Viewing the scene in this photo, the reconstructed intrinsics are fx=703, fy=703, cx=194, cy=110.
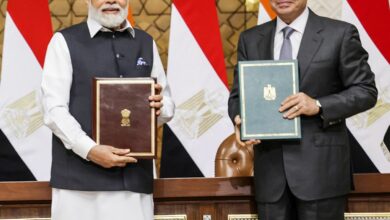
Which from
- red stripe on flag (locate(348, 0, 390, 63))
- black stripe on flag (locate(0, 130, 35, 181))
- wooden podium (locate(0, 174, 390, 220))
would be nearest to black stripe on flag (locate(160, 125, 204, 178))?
black stripe on flag (locate(0, 130, 35, 181))

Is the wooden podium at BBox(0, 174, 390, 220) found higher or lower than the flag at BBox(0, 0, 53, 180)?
lower

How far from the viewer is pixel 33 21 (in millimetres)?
4281

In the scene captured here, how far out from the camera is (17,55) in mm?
4227

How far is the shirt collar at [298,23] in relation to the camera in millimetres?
2574

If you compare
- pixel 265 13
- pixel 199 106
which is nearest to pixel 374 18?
pixel 265 13

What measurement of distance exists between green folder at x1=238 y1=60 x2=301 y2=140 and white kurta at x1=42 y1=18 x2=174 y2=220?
1.58ft

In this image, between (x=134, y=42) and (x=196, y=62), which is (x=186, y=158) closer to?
(x=196, y=62)

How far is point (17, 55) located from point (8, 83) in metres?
0.19

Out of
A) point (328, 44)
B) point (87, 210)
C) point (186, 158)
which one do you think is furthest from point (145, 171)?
point (186, 158)

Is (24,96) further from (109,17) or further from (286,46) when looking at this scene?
(286,46)

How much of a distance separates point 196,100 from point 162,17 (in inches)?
30.4

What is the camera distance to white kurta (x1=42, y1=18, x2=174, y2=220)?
2.46 meters

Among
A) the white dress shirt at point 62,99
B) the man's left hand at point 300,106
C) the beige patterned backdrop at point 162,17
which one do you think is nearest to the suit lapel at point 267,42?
the man's left hand at point 300,106

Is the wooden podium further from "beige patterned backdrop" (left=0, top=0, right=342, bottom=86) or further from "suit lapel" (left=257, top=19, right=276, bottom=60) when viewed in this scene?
"beige patterned backdrop" (left=0, top=0, right=342, bottom=86)
